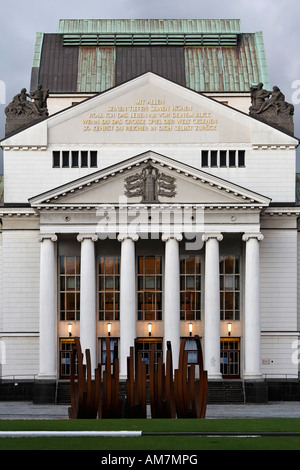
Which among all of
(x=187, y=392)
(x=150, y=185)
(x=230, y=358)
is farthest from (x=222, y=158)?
(x=187, y=392)

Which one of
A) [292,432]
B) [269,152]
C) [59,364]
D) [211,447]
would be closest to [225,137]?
[269,152]

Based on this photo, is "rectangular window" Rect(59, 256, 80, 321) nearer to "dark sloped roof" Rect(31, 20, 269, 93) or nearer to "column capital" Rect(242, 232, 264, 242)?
"column capital" Rect(242, 232, 264, 242)

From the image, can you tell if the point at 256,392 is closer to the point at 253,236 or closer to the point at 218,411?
the point at 218,411

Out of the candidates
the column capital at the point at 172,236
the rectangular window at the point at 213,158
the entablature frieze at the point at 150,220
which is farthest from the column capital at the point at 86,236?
the rectangular window at the point at 213,158

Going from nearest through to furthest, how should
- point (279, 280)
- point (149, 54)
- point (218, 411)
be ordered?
point (218, 411)
point (279, 280)
point (149, 54)

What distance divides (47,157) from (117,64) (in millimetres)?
25466

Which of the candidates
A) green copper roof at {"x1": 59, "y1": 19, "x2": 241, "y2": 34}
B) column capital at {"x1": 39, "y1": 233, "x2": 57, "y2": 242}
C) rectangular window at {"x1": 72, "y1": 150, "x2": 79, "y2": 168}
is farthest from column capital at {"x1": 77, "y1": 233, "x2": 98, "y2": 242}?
green copper roof at {"x1": 59, "y1": 19, "x2": 241, "y2": 34}

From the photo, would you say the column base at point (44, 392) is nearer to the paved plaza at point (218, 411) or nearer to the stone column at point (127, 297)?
the paved plaza at point (218, 411)

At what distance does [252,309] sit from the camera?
7388cm

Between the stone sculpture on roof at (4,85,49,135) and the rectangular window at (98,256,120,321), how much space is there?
1345 centimetres

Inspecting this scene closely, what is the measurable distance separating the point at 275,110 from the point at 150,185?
46.7 feet

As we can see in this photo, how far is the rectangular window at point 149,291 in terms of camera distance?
257 feet

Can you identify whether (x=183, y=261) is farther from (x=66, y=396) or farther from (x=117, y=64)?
(x=117, y=64)

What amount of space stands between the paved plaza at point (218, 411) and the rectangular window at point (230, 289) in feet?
28.9
